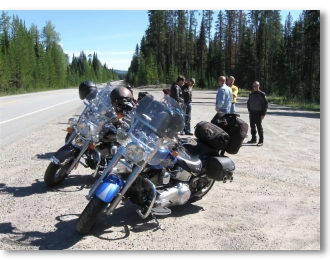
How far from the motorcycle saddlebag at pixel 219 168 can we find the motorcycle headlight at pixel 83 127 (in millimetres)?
1743

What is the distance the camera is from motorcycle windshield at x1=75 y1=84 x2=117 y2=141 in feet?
16.7

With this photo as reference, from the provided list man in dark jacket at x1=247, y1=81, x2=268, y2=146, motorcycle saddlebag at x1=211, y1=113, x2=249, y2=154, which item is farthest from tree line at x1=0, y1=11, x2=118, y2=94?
motorcycle saddlebag at x1=211, y1=113, x2=249, y2=154

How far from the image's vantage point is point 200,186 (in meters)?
4.84

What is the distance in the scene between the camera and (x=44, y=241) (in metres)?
3.74

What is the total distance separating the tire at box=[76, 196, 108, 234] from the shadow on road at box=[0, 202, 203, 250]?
0.14m

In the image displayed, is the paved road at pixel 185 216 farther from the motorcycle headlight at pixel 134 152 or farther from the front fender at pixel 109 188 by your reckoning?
the motorcycle headlight at pixel 134 152

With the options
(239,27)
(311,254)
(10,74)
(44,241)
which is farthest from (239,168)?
(239,27)

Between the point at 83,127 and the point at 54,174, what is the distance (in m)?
0.87

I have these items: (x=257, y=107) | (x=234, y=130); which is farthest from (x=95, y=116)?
(x=257, y=107)

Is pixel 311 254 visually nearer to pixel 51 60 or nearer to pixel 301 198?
pixel 301 198

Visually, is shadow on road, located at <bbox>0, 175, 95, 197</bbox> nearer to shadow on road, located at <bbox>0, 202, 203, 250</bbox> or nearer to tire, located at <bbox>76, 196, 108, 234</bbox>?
shadow on road, located at <bbox>0, 202, 203, 250</bbox>

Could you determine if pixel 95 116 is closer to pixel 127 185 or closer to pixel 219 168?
pixel 127 185

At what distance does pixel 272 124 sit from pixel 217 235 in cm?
1036

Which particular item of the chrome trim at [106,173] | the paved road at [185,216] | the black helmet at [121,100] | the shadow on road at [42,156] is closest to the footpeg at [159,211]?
the paved road at [185,216]
